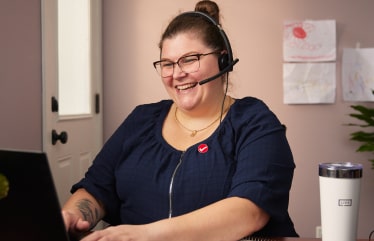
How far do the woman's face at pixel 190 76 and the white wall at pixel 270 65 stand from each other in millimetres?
1617

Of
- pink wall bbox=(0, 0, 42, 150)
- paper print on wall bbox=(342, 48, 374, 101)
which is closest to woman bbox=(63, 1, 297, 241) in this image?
pink wall bbox=(0, 0, 42, 150)

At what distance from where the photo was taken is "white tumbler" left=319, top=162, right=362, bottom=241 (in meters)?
0.86

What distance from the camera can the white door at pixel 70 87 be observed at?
2.28 m

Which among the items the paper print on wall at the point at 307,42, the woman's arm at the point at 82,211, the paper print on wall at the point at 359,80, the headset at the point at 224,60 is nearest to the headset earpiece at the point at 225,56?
the headset at the point at 224,60

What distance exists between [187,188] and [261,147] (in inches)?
9.1

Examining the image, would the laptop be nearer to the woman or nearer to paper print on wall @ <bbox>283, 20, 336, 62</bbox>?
the woman

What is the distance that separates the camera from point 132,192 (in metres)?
1.37

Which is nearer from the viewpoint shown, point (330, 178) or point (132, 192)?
point (330, 178)

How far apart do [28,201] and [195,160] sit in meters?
0.68

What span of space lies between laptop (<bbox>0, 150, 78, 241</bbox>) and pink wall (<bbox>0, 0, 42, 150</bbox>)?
121cm

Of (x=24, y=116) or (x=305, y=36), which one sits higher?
(x=305, y=36)

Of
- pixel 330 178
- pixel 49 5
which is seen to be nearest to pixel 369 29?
pixel 49 5

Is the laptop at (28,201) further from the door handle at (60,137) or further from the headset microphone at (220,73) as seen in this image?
the door handle at (60,137)

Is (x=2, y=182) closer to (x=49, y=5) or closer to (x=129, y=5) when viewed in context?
(x=49, y=5)
